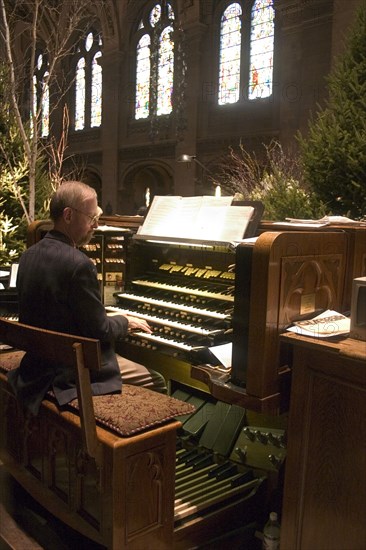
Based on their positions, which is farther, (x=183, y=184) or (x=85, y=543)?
(x=183, y=184)

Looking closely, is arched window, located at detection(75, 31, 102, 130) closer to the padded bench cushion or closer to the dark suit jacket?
the dark suit jacket

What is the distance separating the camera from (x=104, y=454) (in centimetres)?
223

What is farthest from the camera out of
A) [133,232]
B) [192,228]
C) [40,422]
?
[133,232]

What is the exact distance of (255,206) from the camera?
2.91m

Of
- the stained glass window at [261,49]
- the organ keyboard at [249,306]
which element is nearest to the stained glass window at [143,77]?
the stained glass window at [261,49]

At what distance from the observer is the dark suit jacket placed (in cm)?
231

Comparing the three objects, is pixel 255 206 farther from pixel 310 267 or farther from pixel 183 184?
pixel 183 184

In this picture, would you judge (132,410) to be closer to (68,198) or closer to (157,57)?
(68,198)

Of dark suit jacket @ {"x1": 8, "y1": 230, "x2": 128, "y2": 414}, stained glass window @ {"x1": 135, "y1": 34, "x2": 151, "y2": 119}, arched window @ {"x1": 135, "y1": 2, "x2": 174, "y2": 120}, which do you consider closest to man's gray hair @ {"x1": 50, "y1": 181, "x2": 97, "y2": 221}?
dark suit jacket @ {"x1": 8, "y1": 230, "x2": 128, "y2": 414}

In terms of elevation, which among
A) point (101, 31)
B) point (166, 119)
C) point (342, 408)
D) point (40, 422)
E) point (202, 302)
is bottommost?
point (40, 422)

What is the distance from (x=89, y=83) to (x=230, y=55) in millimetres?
6205

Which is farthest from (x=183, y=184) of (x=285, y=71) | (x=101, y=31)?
(x=101, y=31)

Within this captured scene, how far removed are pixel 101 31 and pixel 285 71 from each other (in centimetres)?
739

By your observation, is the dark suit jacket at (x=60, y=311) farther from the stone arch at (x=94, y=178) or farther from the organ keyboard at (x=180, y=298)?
the stone arch at (x=94, y=178)
